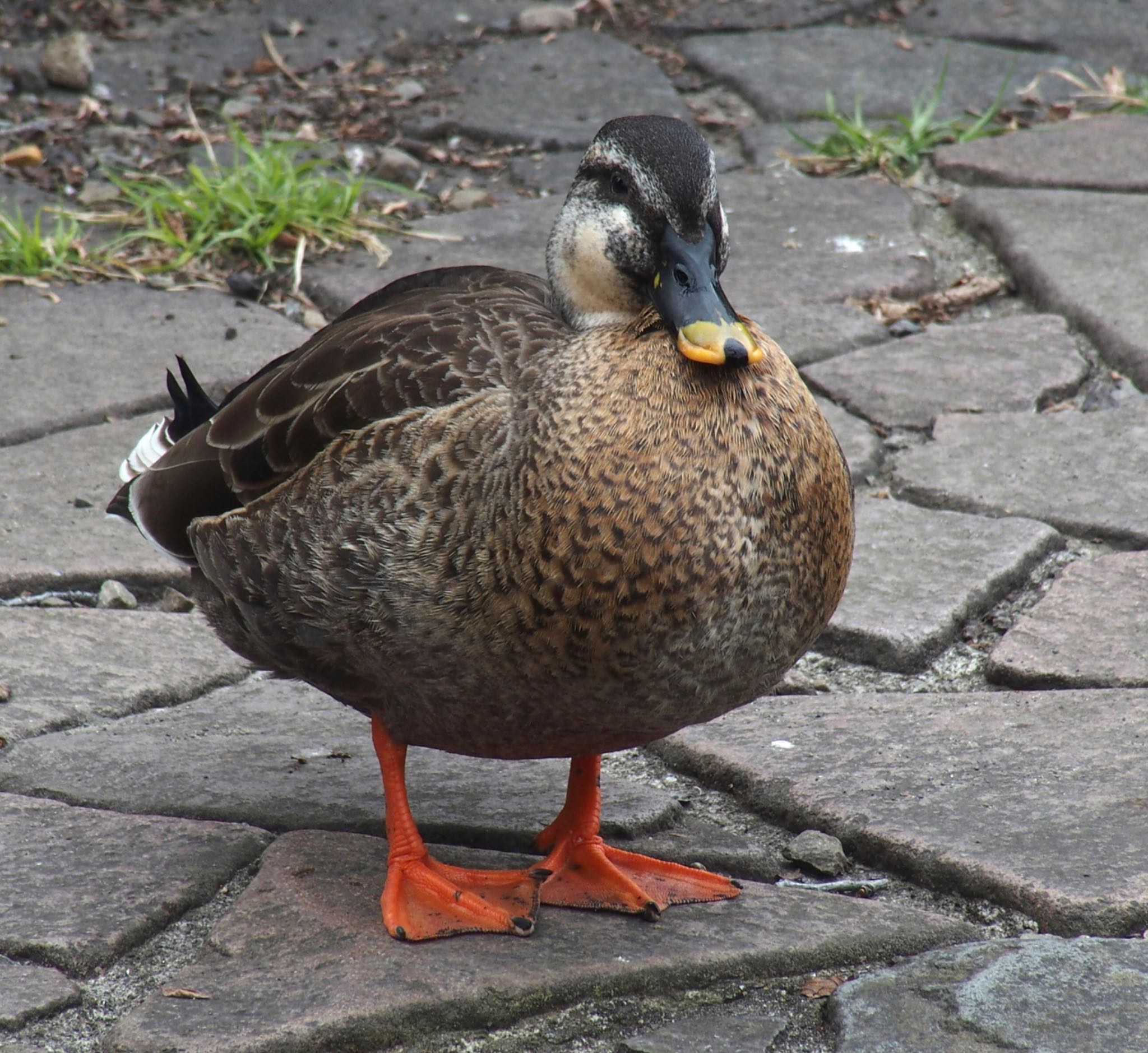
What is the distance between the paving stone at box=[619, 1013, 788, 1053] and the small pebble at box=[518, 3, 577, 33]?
446cm

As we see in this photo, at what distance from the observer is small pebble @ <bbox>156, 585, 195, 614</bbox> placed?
3.21 m

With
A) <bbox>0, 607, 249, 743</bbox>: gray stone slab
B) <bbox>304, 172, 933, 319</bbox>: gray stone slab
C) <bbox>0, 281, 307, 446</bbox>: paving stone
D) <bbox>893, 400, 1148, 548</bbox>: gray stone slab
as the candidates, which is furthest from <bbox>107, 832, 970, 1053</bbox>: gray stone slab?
<bbox>304, 172, 933, 319</bbox>: gray stone slab

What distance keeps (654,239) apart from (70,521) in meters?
1.56

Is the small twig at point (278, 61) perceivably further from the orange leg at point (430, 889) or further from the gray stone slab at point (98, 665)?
the orange leg at point (430, 889)

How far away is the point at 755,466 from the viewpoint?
7.23 feet

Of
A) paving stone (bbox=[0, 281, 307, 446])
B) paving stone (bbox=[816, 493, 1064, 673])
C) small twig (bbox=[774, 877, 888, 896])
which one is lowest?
small twig (bbox=[774, 877, 888, 896])

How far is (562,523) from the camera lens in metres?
2.16

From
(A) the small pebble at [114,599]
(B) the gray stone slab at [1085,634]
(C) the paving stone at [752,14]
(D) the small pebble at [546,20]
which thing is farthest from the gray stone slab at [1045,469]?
(D) the small pebble at [546,20]

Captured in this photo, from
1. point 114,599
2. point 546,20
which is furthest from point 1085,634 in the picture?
point 546,20

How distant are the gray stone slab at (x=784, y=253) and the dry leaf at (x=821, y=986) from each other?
2.04m

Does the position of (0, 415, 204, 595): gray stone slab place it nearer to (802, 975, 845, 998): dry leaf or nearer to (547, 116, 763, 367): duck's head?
(547, 116, 763, 367): duck's head

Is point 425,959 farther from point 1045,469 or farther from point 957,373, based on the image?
point 957,373

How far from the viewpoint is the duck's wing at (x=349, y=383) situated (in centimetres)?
236

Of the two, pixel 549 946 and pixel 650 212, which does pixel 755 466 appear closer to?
pixel 650 212
